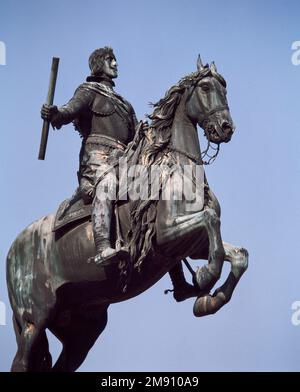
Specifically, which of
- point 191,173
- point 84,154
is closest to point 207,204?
point 191,173

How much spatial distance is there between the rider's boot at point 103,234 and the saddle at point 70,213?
0.45 metres

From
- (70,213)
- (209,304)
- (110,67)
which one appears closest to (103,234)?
(70,213)

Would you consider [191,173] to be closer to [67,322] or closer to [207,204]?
[207,204]

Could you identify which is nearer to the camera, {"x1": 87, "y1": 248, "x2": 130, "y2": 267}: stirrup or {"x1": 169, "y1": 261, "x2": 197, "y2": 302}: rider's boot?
{"x1": 87, "y1": 248, "x2": 130, "y2": 267}: stirrup

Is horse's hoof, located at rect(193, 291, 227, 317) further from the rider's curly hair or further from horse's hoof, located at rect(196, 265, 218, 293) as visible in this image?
the rider's curly hair

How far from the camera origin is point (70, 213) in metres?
28.5

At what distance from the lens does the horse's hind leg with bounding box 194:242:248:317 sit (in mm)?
27266

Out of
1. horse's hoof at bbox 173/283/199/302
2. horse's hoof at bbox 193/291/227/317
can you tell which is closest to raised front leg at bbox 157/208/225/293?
horse's hoof at bbox 193/291/227/317

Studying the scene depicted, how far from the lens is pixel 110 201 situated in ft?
91.1

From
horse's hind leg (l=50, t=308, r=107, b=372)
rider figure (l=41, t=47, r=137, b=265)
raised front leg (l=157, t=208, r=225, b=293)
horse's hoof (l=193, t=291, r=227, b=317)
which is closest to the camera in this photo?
raised front leg (l=157, t=208, r=225, b=293)

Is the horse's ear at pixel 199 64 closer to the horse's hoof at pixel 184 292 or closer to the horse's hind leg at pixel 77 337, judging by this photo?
the horse's hoof at pixel 184 292

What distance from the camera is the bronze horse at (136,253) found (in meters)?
27.3

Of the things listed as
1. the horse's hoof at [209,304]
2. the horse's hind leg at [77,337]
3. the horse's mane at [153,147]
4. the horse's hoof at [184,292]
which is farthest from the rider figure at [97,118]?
the horse's hoof at [209,304]
